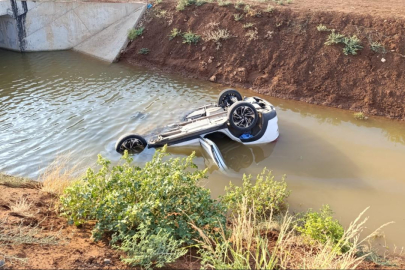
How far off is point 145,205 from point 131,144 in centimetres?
518

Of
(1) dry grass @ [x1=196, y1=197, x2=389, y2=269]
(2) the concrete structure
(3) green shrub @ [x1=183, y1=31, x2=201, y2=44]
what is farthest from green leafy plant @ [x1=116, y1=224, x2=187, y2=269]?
(2) the concrete structure

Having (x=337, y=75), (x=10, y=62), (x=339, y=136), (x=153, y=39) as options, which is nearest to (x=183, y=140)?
(x=339, y=136)

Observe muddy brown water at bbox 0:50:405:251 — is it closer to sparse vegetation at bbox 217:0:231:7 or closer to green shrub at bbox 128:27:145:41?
green shrub at bbox 128:27:145:41

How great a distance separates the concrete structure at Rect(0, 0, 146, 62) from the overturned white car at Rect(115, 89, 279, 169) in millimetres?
10031

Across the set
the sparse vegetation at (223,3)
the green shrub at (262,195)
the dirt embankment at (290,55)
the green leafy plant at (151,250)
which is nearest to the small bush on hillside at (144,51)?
the dirt embankment at (290,55)

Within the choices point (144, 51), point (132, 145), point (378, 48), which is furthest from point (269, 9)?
point (132, 145)

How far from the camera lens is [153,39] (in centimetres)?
1788

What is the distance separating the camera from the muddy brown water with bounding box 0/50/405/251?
8453 mm

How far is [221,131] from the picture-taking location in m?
9.88

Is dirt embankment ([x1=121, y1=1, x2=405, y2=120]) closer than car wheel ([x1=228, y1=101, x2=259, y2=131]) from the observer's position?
No

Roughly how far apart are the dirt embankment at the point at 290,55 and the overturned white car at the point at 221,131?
439 centimetres

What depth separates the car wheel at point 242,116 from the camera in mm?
9516

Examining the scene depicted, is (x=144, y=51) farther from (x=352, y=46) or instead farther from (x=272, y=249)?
(x=272, y=249)

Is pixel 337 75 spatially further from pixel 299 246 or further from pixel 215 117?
pixel 299 246
